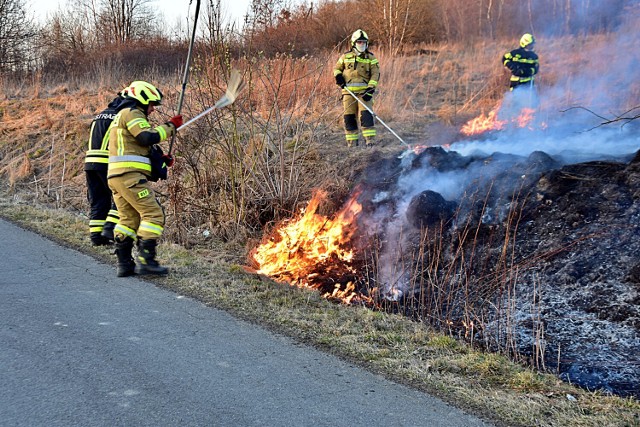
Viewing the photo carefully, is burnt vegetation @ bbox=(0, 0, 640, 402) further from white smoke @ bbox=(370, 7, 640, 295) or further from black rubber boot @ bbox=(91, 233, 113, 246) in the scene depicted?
black rubber boot @ bbox=(91, 233, 113, 246)

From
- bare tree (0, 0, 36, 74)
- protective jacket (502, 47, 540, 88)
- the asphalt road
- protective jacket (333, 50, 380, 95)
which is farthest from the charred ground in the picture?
bare tree (0, 0, 36, 74)

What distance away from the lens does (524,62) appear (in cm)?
1166

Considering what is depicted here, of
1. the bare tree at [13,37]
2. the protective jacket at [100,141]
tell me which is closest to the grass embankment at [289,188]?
the protective jacket at [100,141]

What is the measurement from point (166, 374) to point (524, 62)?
10.4 m

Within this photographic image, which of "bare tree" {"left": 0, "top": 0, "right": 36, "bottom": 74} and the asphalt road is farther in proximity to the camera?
"bare tree" {"left": 0, "top": 0, "right": 36, "bottom": 74}

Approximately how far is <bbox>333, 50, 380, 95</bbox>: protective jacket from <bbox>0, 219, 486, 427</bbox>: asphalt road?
21.3 ft

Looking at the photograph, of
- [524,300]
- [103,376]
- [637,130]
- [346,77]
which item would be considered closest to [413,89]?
[346,77]

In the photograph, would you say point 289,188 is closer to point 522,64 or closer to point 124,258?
point 124,258

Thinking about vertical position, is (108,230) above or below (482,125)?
below

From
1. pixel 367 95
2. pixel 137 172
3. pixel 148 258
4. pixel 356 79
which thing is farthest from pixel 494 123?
pixel 148 258

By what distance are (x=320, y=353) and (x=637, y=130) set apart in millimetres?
6621

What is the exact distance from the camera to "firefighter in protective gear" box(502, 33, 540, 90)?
38.1 ft

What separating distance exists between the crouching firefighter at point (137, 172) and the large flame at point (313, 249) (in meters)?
1.34

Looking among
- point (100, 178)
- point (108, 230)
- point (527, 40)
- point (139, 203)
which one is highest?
point (527, 40)
